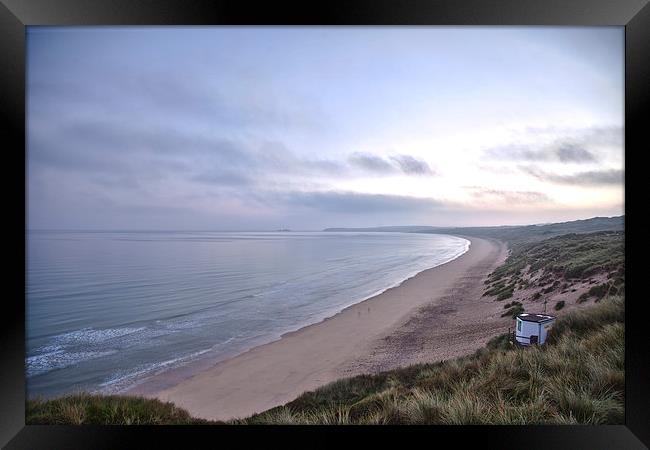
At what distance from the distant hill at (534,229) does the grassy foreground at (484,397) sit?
0.64 meters

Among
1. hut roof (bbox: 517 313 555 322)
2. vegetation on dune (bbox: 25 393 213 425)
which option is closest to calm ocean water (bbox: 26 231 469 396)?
vegetation on dune (bbox: 25 393 213 425)

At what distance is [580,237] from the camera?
3.09m

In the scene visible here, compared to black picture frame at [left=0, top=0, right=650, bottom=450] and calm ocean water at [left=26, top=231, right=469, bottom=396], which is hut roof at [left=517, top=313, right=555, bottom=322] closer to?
black picture frame at [left=0, top=0, right=650, bottom=450]

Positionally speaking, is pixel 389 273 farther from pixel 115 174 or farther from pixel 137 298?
pixel 115 174

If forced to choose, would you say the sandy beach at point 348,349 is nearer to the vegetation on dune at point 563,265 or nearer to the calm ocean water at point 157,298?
the vegetation on dune at point 563,265

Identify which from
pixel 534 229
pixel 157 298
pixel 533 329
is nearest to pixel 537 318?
pixel 533 329

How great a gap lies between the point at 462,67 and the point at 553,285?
2660 millimetres

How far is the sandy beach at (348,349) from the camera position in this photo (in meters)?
2.75

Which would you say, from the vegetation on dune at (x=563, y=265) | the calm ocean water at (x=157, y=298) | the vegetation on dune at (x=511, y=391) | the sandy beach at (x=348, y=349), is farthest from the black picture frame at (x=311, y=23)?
the vegetation on dune at (x=563, y=265)

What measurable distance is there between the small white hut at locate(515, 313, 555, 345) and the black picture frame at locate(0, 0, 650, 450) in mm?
596

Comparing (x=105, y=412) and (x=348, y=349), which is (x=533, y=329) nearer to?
(x=348, y=349)

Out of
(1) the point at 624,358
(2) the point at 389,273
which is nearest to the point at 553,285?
(1) the point at 624,358

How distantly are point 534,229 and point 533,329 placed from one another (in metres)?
1.21

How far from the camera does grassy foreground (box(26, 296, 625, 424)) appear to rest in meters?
2.17
